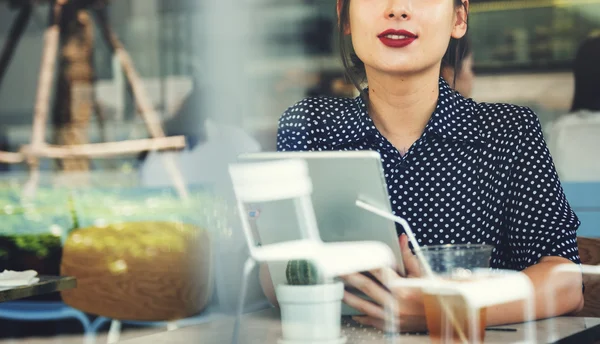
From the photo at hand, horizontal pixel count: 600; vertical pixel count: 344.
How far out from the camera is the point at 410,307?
133cm

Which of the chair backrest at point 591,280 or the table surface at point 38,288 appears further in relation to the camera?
the table surface at point 38,288

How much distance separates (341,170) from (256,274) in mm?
423

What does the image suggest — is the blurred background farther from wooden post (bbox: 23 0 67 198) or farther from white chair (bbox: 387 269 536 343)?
white chair (bbox: 387 269 536 343)

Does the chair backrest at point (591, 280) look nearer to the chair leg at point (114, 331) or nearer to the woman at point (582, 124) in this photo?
the woman at point (582, 124)

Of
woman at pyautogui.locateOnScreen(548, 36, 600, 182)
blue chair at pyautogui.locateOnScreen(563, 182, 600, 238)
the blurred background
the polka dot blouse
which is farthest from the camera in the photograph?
woman at pyautogui.locateOnScreen(548, 36, 600, 182)

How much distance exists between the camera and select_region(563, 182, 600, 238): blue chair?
10.7 ft

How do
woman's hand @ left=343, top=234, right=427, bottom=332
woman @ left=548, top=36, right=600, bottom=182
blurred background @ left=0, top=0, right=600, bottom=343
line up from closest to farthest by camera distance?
woman's hand @ left=343, top=234, right=427, bottom=332 → blurred background @ left=0, top=0, right=600, bottom=343 → woman @ left=548, top=36, right=600, bottom=182

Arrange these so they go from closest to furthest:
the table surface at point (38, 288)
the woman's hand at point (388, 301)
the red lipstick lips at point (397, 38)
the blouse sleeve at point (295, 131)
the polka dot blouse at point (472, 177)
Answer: the woman's hand at point (388, 301), the red lipstick lips at point (397, 38), the polka dot blouse at point (472, 177), the blouse sleeve at point (295, 131), the table surface at point (38, 288)

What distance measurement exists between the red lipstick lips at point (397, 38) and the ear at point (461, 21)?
0.18m

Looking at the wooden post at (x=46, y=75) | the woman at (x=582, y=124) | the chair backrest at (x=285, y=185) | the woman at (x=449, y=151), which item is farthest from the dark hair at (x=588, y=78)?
the chair backrest at (x=285, y=185)

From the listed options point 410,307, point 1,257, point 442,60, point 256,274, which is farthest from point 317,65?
point 410,307

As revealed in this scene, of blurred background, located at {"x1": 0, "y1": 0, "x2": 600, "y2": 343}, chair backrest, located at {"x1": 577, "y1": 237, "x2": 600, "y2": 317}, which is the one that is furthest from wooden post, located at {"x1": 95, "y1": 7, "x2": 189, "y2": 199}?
chair backrest, located at {"x1": 577, "y1": 237, "x2": 600, "y2": 317}

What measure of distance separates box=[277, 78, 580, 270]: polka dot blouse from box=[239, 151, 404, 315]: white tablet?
0.46 meters

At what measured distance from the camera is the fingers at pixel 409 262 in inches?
49.6
